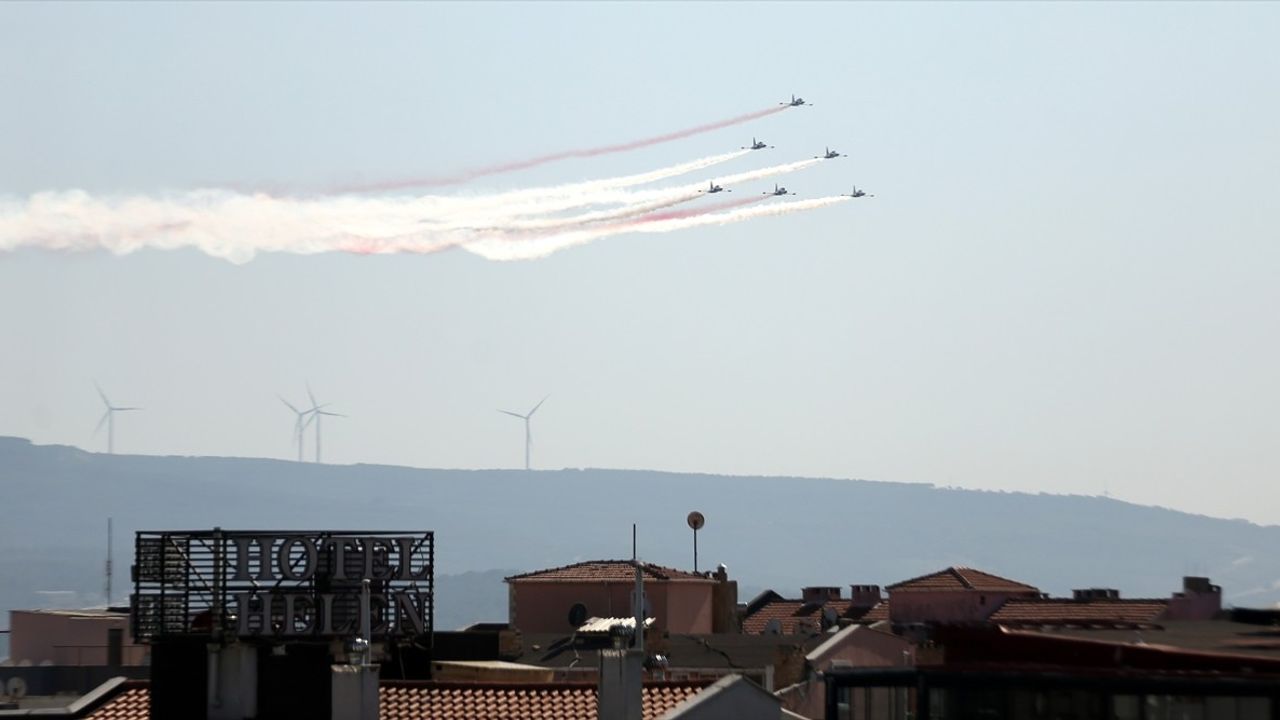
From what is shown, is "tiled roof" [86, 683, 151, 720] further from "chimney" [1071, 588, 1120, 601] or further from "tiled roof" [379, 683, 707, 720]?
"chimney" [1071, 588, 1120, 601]

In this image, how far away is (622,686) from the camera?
5319cm

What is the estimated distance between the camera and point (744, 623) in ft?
480

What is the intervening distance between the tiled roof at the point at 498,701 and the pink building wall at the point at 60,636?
4779 cm

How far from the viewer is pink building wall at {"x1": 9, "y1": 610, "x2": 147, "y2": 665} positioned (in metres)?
105

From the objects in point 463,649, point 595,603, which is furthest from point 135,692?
point 595,603

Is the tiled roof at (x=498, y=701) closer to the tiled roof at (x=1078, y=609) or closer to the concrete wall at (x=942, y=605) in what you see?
the tiled roof at (x=1078, y=609)

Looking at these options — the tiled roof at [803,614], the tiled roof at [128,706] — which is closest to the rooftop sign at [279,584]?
the tiled roof at [128,706]

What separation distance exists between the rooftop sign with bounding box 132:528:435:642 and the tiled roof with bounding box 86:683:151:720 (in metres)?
1.59

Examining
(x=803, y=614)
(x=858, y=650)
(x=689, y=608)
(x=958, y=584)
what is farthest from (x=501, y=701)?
(x=803, y=614)

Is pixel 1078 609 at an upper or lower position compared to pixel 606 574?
lower

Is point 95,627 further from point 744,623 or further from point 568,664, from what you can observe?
point 744,623

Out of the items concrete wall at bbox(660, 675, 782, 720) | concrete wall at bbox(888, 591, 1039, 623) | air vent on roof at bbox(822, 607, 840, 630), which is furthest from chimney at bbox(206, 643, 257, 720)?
air vent on roof at bbox(822, 607, 840, 630)

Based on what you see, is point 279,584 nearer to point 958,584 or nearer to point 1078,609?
point 1078,609

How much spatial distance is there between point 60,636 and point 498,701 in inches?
2342
